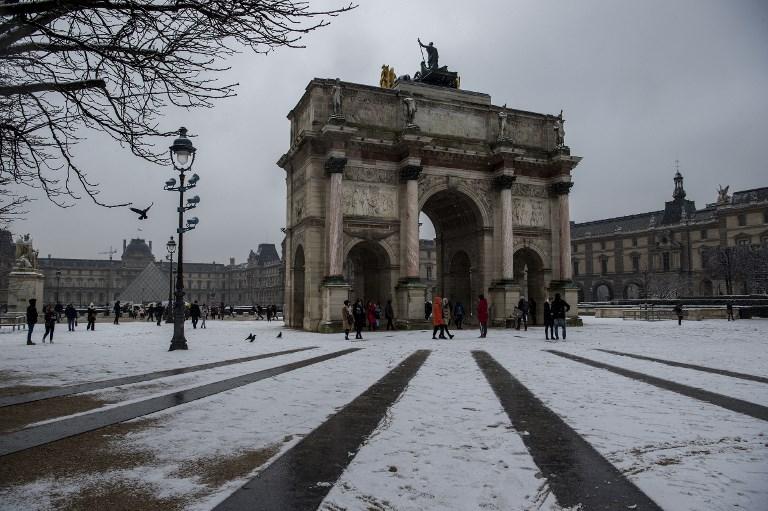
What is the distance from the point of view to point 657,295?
73.9 meters

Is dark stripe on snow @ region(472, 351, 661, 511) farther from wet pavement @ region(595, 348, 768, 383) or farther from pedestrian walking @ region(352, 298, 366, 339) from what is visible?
pedestrian walking @ region(352, 298, 366, 339)

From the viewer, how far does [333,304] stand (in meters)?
24.0

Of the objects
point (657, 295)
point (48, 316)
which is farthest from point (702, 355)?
point (657, 295)

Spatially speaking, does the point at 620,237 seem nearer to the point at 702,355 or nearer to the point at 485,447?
the point at 702,355

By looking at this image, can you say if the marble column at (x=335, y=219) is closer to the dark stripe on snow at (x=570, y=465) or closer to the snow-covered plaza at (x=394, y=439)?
the snow-covered plaza at (x=394, y=439)

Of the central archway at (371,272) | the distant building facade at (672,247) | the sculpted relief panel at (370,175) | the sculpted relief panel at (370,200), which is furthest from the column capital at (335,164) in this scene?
the distant building facade at (672,247)

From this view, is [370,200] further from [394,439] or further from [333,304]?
[394,439]

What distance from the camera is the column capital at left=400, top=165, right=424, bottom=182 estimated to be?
26.0 meters

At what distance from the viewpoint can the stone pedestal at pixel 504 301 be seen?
89.7 feet

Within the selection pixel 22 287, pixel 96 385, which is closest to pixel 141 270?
pixel 22 287

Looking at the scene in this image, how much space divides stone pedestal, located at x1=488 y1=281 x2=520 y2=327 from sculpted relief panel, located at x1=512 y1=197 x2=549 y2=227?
430 cm

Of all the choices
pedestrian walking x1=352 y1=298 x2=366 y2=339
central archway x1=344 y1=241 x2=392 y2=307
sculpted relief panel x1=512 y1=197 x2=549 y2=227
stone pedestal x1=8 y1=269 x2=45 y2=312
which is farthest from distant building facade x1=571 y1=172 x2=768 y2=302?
stone pedestal x1=8 y1=269 x2=45 y2=312

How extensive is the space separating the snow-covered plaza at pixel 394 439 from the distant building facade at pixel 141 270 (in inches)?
4772

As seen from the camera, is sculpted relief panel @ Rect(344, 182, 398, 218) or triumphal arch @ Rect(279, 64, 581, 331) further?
sculpted relief panel @ Rect(344, 182, 398, 218)
